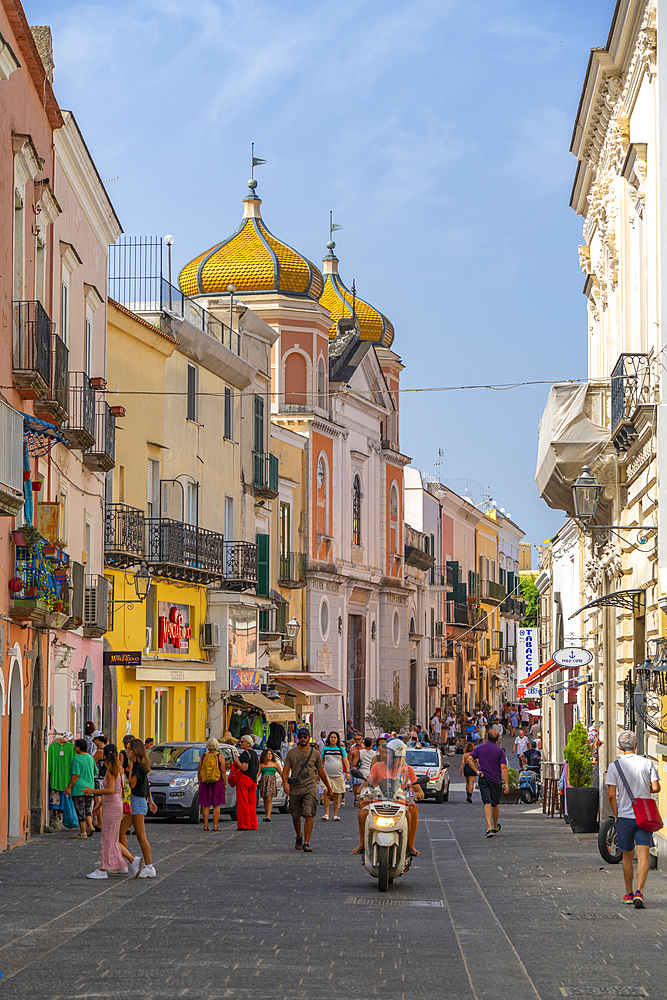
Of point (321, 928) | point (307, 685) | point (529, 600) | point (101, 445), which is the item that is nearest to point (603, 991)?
point (321, 928)

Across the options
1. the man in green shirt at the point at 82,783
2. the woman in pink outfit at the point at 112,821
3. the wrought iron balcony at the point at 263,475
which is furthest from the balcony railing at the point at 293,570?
the woman in pink outfit at the point at 112,821

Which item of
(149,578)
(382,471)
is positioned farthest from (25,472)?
(382,471)

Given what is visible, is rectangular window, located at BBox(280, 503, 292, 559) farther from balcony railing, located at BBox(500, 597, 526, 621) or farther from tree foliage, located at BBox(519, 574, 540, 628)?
tree foliage, located at BBox(519, 574, 540, 628)

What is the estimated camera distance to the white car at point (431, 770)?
34906mm

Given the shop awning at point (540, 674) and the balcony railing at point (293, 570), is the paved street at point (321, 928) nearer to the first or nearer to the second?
the shop awning at point (540, 674)

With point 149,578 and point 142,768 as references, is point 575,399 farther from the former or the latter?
point 149,578

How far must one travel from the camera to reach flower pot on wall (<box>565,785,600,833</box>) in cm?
2261

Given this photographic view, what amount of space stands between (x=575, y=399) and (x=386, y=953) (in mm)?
12221

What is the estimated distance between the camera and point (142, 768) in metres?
16.0

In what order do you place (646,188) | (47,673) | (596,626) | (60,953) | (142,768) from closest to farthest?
(60,953), (142,768), (646,188), (47,673), (596,626)

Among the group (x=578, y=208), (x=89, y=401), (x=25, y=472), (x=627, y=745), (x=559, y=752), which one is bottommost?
(x=559, y=752)

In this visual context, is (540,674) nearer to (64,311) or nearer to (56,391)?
(64,311)

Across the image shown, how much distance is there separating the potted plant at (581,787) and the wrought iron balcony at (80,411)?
9.28 metres

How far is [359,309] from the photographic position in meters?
64.7
